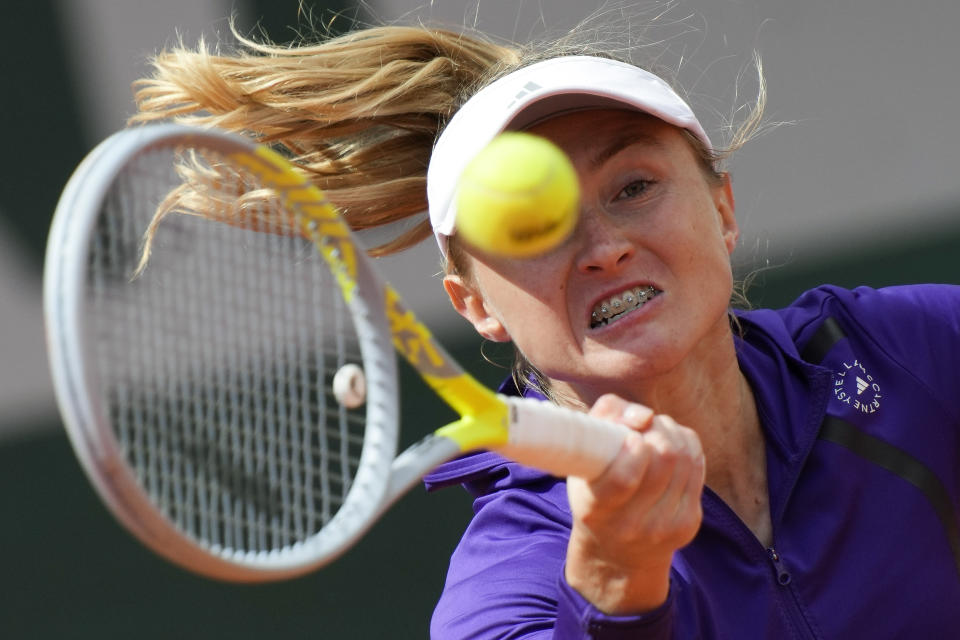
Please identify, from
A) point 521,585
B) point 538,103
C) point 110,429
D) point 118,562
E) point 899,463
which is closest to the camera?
point 110,429

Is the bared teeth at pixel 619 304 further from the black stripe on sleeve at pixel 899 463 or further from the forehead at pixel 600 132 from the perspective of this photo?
the black stripe on sleeve at pixel 899 463

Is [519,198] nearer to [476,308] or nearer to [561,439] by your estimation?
[561,439]

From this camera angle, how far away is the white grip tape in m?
1.16

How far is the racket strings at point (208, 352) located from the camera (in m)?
1.01

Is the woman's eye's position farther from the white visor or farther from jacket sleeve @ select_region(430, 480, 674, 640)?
jacket sleeve @ select_region(430, 480, 674, 640)

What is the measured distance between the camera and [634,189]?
1.53 meters

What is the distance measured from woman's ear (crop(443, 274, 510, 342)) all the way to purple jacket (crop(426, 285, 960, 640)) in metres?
0.17

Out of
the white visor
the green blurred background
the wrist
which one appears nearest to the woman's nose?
the white visor

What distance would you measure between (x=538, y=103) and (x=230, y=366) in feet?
1.72

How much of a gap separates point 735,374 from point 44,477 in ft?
5.57

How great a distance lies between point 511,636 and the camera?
1.35m

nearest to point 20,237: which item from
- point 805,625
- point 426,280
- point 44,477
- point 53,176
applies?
point 53,176

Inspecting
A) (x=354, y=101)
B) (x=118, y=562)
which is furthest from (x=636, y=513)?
(x=118, y=562)

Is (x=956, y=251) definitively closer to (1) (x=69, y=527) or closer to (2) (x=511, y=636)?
(2) (x=511, y=636)
